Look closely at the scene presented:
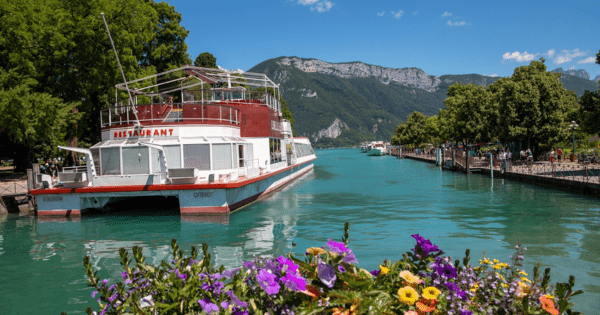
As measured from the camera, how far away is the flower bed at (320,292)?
2.91m

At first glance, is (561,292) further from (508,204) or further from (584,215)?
(508,204)

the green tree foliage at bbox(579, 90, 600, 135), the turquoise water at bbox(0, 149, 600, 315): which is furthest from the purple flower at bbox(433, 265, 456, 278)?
the green tree foliage at bbox(579, 90, 600, 135)

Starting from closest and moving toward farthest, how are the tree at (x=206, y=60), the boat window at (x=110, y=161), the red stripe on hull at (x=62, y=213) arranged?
the red stripe on hull at (x=62, y=213), the boat window at (x=110, y=161), the tree at (x=206, y=60)

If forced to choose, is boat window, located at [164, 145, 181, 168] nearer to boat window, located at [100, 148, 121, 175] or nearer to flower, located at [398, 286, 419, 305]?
boat window, located at [100, 148, 121, 175]

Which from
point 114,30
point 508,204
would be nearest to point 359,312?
point 508,204

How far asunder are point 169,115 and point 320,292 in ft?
62.6

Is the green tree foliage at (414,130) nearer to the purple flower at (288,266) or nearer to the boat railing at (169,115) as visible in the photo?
the boat railing at (169,115)

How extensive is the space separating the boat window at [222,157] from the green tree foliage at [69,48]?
1138 cm

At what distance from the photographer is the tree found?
2479 inches

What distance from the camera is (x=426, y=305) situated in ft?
10.0

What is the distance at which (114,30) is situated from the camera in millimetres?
27922

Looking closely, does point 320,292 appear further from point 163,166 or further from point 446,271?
point 163,166

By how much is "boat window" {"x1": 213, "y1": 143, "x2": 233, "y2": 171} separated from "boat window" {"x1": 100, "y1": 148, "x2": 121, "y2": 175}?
4087 millimetres

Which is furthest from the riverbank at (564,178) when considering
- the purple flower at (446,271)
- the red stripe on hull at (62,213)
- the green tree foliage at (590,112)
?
the red stripe on hull at (62,213)
